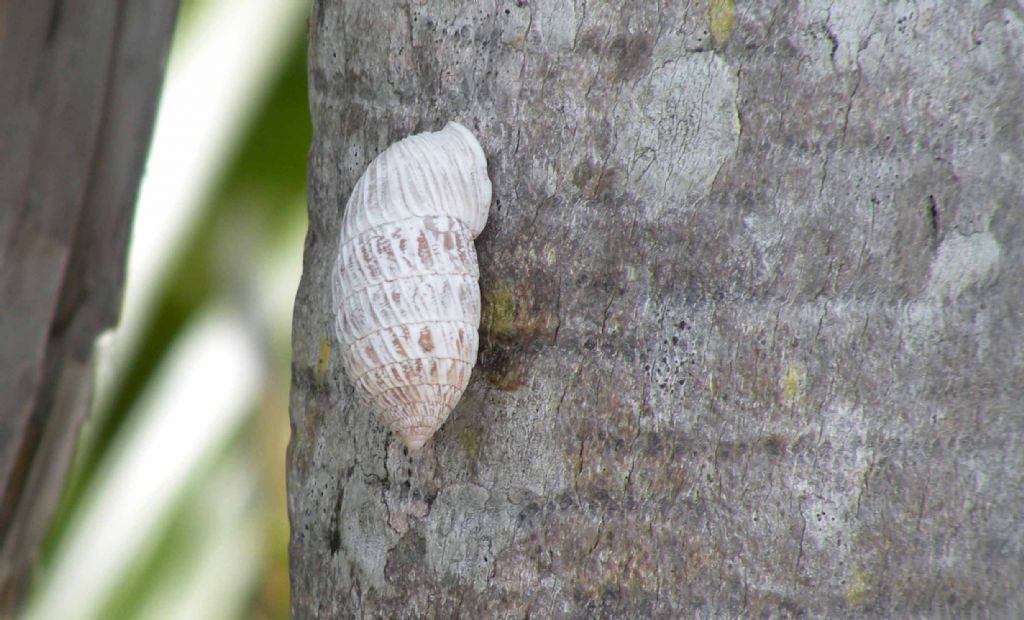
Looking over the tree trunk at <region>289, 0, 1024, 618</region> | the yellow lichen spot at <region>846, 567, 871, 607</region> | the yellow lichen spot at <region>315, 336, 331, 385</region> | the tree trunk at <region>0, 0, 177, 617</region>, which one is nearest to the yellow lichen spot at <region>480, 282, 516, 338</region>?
the tree trunk at <region>289, 0, 1024, 618</region>

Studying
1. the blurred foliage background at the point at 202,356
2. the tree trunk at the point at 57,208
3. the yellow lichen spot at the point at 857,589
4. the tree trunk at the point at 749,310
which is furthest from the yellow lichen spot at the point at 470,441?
the blurred foliage background at the point at 202,356

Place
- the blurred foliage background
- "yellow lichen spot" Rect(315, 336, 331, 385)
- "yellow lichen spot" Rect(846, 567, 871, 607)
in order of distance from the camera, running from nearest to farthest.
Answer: "yellow lichen spot" Rect(846, 567, 871, 607) → "yellow lichen spot" Rect(315, 336, 331, 385) → the blurred foliage background

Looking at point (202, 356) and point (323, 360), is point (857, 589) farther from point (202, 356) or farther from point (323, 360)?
point (202, 356)

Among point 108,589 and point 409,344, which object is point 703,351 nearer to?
point 409,344

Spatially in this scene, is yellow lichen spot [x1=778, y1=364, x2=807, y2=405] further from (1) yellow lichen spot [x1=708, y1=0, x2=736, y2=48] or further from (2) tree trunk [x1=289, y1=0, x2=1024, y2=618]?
(1) yellow lichen spot [x1=708, y1=0, x2=736, y2=48]

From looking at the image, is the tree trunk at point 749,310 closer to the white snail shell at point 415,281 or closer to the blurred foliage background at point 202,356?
the white snail shell at point 415,281

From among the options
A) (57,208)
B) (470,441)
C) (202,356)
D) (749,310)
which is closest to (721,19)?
(749,310)
